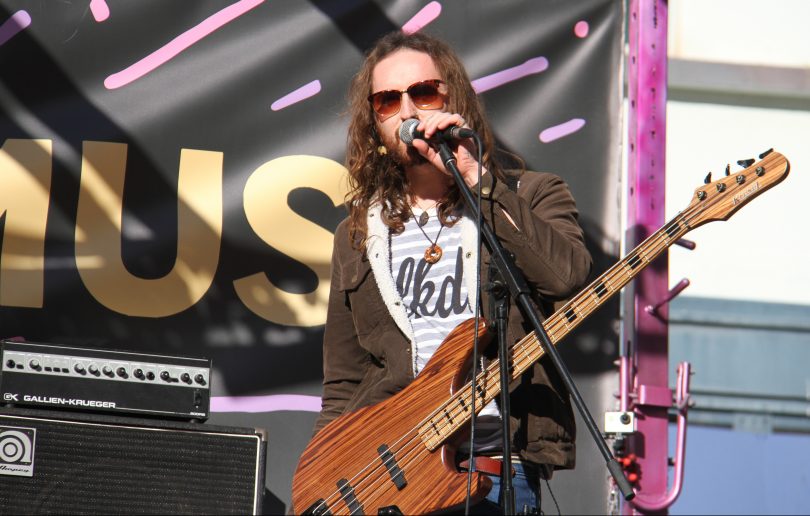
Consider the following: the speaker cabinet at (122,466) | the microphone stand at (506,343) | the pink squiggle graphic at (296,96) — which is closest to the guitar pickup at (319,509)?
the speaker cabinet at (122,466)

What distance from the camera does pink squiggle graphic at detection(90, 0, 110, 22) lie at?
3.98m

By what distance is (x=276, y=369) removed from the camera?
3816 mm

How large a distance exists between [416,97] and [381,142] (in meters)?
0.28

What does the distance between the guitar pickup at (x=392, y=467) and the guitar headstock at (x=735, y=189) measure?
95cm

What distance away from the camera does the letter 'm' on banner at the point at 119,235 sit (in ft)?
12.6

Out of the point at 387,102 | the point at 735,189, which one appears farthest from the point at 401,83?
the point at 735,189

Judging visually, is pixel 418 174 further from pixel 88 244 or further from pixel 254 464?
pixel 88 244

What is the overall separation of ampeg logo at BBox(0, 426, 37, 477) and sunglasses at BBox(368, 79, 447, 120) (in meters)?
1.25

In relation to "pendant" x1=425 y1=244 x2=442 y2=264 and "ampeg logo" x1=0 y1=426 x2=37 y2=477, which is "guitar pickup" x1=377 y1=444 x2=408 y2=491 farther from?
"ampeg logo" x1=0 y1=426 x2=37 y2=477

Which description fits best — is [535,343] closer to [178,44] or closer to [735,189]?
[735,189]

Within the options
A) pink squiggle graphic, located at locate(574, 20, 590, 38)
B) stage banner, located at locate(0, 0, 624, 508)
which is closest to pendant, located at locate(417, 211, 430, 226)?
stage banner, located at locate(0, 0, 624, 508)

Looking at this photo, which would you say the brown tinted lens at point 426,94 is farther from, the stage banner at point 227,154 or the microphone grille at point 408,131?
the stage banner at point 227,154

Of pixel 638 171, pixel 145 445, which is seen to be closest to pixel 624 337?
pixel 638 171

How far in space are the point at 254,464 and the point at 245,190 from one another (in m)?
1.34
